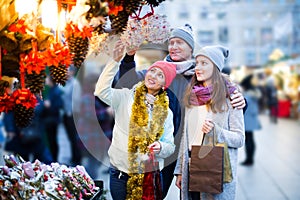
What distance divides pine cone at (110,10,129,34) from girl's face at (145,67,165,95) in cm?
95

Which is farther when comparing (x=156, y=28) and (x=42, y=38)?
(x=156, y=28)

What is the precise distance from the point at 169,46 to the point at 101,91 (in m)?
0.69

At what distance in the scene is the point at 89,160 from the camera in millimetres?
8883

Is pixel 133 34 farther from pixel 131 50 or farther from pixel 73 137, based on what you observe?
pixel 73 137

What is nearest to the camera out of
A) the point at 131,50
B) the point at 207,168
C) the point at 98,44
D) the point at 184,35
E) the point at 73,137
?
the point at 98,44

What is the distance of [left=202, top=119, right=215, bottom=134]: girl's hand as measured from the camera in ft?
13.0

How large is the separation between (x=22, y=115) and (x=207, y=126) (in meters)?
1.43

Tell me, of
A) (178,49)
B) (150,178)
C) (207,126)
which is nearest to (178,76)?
(178,49)

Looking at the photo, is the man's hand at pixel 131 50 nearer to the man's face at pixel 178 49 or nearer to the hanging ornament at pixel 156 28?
the hanging ornament at pixel 156 28

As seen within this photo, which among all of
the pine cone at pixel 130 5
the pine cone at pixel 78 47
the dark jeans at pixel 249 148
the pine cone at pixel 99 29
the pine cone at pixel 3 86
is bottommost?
the dark jeans at pixel 249 148

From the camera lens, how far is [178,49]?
13.6 feet

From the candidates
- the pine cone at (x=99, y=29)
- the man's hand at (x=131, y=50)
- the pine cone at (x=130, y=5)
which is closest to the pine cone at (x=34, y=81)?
the pine cone at (x=99, y=29)

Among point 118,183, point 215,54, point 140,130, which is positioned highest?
point 215,54

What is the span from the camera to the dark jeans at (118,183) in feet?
12.9
